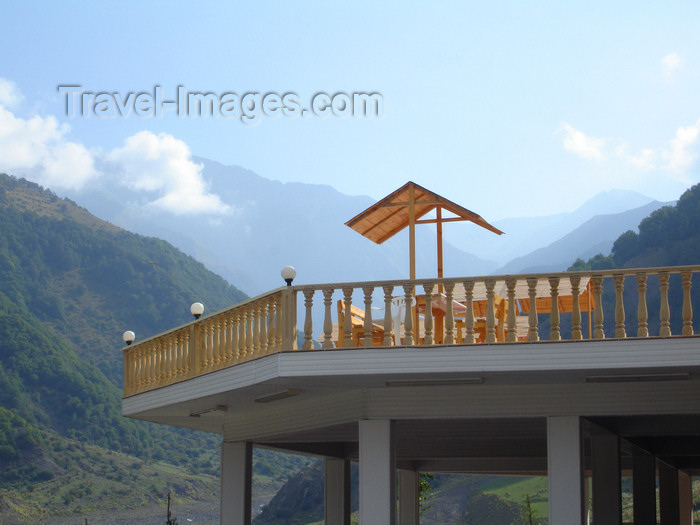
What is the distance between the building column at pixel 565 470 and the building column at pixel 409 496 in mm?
11161

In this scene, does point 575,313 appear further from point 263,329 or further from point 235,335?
point 235,335

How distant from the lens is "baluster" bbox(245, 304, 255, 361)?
434 inches

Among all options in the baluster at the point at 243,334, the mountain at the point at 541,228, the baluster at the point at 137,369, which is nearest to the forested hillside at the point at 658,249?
the baluster at the point at 137,369

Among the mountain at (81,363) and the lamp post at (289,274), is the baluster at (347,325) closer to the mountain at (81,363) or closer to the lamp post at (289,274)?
the lamp post at (289,274)

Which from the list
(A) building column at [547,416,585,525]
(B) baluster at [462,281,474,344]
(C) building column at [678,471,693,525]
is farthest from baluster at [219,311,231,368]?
(C) building column at [678,471,693,525]

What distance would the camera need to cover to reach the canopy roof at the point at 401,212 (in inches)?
475

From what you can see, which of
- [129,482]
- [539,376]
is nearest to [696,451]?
[539,376]

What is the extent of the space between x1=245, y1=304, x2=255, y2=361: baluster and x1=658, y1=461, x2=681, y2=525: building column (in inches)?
421

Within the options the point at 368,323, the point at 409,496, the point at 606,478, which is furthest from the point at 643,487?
the point at 368,323

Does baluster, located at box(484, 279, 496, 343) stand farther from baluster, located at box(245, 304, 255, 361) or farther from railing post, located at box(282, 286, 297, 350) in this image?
baluster, located at box(245, 304, 255, 361)

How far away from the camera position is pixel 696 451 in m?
16.4

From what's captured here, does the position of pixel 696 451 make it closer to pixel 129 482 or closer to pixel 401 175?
pixel 129 482

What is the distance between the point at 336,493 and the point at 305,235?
152 metres

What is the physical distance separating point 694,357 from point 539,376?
1.65 metres
